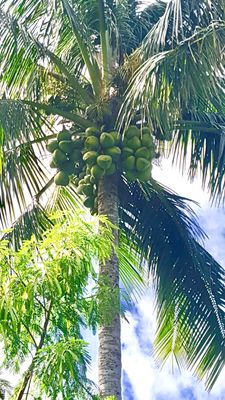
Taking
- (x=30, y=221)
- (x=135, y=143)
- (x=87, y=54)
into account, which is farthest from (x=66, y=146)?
(x=30, y=221)

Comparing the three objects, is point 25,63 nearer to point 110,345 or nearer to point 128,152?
point 128,152

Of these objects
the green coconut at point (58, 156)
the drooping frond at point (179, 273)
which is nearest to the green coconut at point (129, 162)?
the green coconut at point (58, 156)

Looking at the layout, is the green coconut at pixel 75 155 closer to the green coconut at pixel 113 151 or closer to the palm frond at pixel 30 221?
the green coconut at pixel 113 151

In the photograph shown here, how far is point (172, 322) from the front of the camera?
9.78 m

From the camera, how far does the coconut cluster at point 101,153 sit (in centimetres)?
804

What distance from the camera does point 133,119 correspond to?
8.27 m

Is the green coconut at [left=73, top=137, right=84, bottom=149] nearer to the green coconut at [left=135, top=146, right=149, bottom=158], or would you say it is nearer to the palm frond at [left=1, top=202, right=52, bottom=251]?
the green coconut at [left=135, top=146, right=149, bottom=158]

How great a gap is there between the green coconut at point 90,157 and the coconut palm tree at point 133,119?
0.30m

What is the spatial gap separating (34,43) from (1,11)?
44 cm

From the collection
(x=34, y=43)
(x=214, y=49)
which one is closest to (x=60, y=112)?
(x=34, y=43)

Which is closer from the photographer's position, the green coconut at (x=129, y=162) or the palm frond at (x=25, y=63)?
the green coconut at (x=129, y=162)

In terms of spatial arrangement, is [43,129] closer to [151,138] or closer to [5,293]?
[151,138]

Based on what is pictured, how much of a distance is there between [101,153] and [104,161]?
15 cm

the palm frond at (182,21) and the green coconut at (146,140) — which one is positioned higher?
the palm frond at (182,21)
